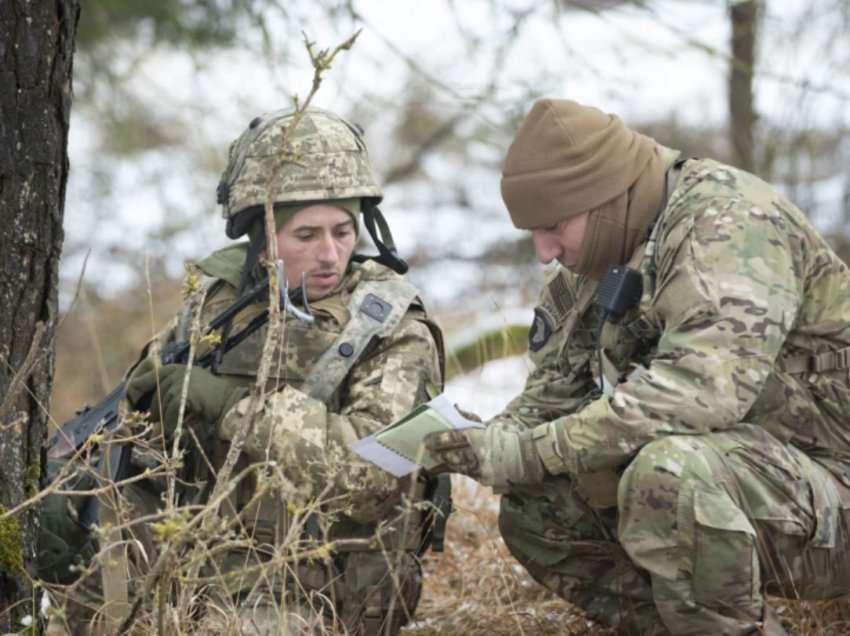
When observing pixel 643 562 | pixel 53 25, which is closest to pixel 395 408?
pixel 643 562

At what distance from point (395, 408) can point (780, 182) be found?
6881 mm

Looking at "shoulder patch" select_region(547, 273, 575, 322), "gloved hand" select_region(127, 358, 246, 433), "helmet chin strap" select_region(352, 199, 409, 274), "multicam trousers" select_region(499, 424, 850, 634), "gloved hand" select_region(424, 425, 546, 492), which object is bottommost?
"multicam trousers" select_region(499, 424, 850, 634)

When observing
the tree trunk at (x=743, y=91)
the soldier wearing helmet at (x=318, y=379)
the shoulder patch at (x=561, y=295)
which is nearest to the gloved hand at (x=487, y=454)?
the soldier wearing helmet at (x=318, y=379)

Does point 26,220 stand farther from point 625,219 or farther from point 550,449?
point 625,219

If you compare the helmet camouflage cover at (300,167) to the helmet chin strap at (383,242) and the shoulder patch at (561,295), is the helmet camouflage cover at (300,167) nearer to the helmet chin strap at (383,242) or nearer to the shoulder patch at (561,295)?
the helmet chin strap at (383,242)

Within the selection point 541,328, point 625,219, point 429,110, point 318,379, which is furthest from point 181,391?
point 429,110

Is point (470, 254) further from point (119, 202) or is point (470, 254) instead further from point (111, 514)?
point (111, 514)

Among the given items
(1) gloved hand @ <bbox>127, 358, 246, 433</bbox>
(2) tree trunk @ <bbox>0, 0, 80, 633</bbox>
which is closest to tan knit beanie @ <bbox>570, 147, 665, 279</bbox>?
(1) gloved hand @ <bbox>127, 358, 246, 433</bbox>

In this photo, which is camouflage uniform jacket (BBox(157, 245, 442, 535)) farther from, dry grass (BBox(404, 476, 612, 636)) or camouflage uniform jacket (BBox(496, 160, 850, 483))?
camouflage uniform jacket (BBox(496, 160, 850, 483))

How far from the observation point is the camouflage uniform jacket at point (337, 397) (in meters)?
3.63

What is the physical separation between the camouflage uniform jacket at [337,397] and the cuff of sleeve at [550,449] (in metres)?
0.54

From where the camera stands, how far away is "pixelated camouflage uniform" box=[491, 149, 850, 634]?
123 inches

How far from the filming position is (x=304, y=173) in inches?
154

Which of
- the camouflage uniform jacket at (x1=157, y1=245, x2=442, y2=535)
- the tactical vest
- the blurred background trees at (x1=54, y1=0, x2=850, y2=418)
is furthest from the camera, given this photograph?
the blurred background trees at (x1=54, y1=0, x2=850, y2=418)
